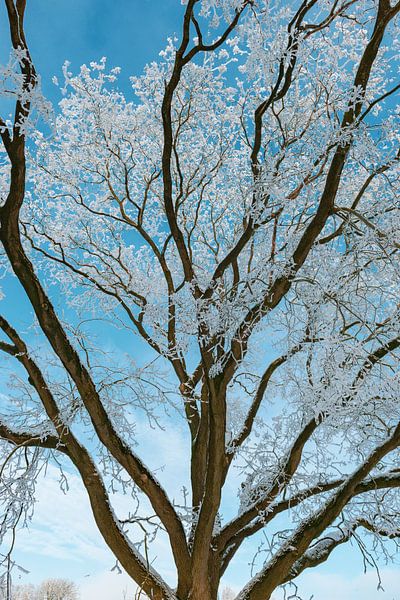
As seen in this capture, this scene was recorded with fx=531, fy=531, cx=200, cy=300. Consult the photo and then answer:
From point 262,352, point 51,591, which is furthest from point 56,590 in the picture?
point 262,352

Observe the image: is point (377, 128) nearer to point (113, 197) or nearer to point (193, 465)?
point (193, 465)

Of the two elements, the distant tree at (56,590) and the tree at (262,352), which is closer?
the tree at (262,352)

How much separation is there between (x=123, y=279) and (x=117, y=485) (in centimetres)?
363

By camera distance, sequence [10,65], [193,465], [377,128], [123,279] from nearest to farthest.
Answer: [10,65] < [377,128] < [193,465] < [123,279]

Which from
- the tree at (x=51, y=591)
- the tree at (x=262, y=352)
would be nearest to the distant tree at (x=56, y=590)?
the tree at (x=51, y=591)

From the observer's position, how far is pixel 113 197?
289 inches

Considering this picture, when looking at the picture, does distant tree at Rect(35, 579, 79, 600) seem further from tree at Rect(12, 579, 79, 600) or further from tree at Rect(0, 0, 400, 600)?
tree at Rect(0, 0, 400, 600)

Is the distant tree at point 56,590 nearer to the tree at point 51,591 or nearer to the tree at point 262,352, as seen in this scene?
the tree at point 51,591

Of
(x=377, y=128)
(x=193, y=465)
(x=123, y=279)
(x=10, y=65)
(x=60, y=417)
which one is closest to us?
(x=10, y=65)

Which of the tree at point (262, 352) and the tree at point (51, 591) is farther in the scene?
the tree at point (51, 591)

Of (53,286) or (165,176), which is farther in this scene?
(53,286)

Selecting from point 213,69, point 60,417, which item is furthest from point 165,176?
point 213,69

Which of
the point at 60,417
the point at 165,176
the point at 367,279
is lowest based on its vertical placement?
the point at 60,417

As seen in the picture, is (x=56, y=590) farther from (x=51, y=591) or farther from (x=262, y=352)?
(x=262, y=352)
